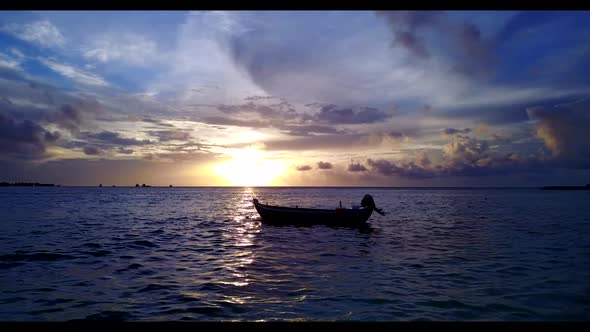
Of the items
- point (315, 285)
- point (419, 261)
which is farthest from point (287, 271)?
point (419, 261)

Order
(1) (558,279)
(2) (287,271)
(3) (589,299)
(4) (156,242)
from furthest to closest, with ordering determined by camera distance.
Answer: (4) (156,242) → (2) (287,271) → (1) (558,279) → (3) (589,299)

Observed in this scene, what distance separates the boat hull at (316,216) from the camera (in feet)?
115

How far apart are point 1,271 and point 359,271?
16.0 meters

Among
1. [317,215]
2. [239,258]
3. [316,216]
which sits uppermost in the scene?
[317,215]

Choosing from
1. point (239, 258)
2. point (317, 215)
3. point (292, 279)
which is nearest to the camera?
point (292, 279)

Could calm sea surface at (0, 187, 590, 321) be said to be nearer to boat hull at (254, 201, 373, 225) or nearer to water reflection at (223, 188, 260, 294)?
water reflection at (223, 188, 260, 294)

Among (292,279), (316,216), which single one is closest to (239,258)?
(292,279)

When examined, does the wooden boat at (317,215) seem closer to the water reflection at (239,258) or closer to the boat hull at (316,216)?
the boat hull at (316,216)

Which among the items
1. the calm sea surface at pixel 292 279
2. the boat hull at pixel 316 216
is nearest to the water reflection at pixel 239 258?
the calm sea surface at pixel 292 279

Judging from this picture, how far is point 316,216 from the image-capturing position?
35.2 m

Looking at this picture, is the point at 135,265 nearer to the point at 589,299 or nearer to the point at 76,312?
the point at 76,312

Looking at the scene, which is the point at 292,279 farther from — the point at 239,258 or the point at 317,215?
the point at 317,215

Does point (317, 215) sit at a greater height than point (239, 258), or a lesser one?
greater

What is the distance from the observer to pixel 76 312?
10.0m
